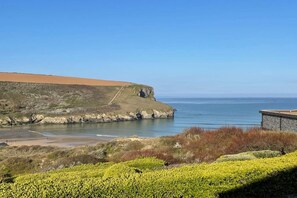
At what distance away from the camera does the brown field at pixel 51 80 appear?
145500 mm

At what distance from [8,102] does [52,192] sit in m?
118

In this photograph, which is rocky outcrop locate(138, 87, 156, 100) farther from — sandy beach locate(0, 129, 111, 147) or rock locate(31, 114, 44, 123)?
sandy beach locate(0, 129, 111, 147)

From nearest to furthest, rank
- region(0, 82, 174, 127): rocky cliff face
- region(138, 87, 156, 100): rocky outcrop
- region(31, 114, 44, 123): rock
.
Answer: region(31, 114, 44, 123): rock → region(0, 82, 174, 127): rocky cliff face → region(138, 87, 156, 100): rocky outcrop

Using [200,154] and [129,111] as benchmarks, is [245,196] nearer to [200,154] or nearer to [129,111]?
[200,154]

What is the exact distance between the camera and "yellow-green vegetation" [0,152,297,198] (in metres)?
9.16

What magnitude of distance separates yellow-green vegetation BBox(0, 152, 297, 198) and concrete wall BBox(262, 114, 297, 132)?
20.3 meters

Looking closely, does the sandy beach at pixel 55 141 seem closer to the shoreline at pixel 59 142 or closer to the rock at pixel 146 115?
the shoreline at pixel 59 142

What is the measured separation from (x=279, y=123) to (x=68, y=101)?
10499 cm

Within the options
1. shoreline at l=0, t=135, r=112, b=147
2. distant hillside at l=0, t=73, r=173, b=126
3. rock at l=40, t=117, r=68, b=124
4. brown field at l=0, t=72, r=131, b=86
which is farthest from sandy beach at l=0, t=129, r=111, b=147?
brown field at l=0, t=72, r=131, b=86

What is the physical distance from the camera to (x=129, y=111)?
404ft

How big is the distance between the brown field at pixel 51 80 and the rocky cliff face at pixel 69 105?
257 inches

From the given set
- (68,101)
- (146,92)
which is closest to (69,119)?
(68,101)

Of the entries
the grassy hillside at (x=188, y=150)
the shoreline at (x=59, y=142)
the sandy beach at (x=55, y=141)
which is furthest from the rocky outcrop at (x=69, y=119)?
the grassy hillside at (x=188, y=150)

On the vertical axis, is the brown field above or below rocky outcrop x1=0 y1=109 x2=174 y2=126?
above
